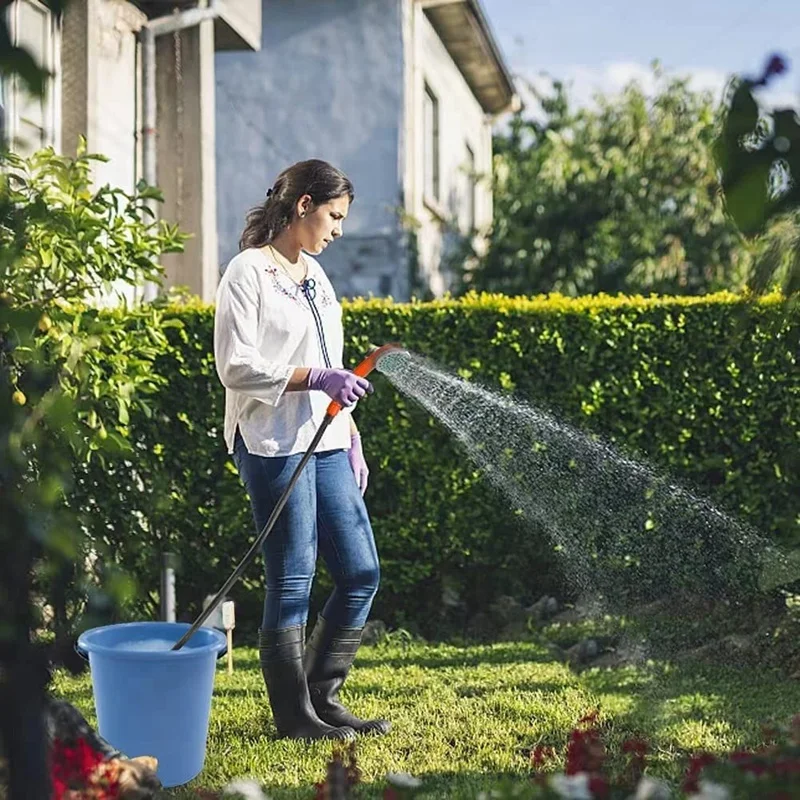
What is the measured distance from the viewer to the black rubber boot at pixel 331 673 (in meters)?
4.20

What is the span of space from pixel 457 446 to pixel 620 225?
5.50 metres

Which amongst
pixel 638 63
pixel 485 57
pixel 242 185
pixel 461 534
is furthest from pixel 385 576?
pixel 485 57

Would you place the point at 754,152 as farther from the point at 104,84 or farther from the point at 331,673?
the point at 104,84

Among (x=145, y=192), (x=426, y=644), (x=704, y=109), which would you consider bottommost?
(x=426, y=644)

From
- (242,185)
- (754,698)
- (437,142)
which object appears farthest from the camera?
(437,142)

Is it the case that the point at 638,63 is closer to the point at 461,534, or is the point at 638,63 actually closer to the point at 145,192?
the point at 461,534

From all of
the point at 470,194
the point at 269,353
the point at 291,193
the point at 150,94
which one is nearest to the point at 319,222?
the point at 291,193

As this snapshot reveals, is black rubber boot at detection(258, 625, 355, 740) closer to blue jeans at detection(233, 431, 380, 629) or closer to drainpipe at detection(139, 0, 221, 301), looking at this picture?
blue jeans at detection(233, 431, 380, 629)

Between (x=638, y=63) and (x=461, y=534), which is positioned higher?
(x=638, y=63)

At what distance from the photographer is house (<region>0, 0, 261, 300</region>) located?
7055 millimetres

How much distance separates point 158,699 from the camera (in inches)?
141

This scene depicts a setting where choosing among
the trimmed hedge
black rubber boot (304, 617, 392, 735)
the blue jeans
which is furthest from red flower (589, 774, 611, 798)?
the trimmed hedge

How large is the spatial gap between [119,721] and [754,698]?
2.36 metres

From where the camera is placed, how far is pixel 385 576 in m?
6.41
